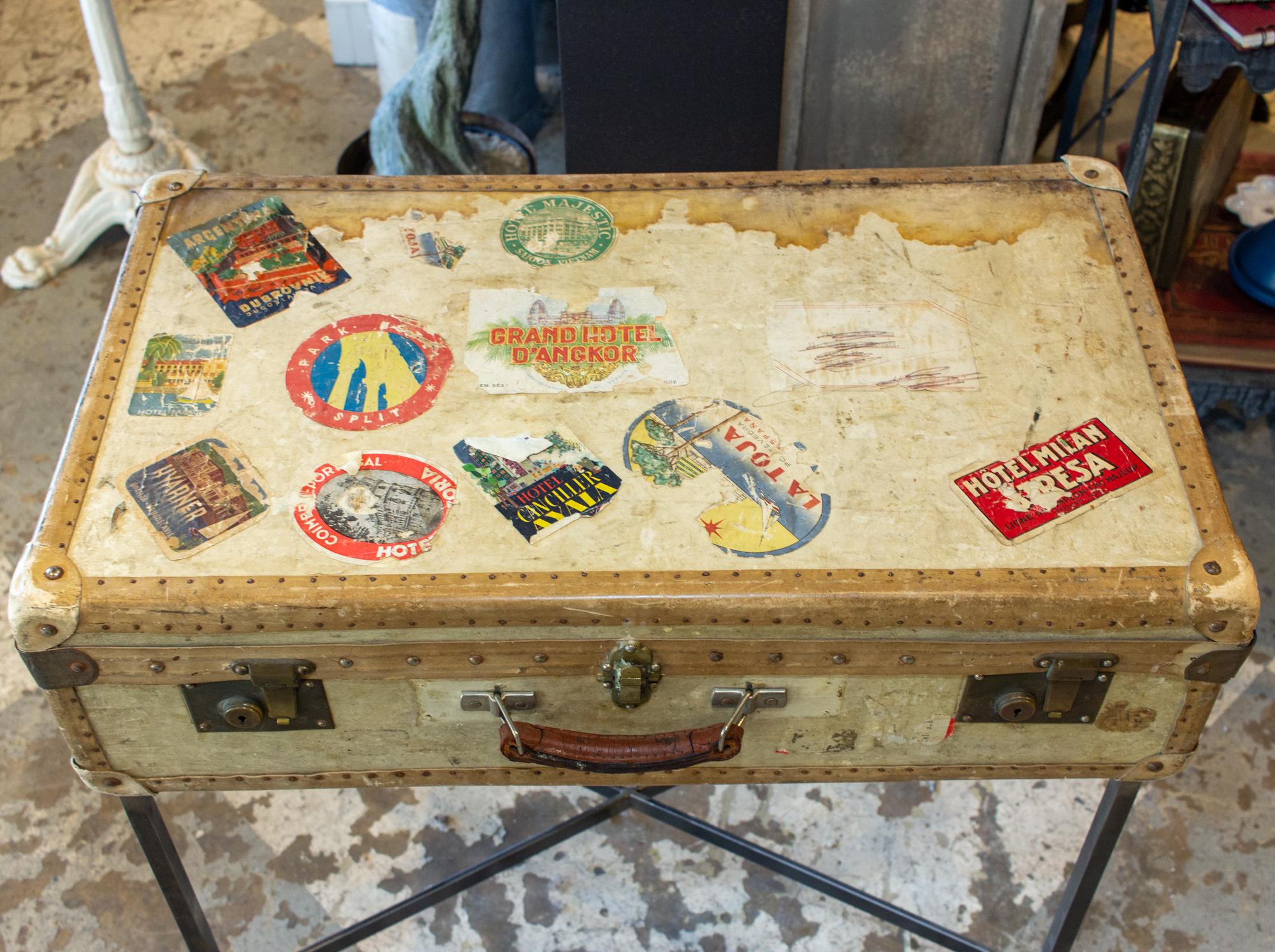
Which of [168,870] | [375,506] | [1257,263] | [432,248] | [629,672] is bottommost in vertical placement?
[168,870]

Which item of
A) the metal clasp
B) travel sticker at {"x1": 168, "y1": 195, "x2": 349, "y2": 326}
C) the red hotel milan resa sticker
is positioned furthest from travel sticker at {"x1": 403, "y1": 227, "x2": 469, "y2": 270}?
the red hotel milan resa sticker

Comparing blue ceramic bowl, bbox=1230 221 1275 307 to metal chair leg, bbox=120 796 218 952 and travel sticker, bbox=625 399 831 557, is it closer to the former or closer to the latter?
travel sticker, bbox=625 399 831 557

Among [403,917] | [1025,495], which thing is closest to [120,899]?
[403,917]

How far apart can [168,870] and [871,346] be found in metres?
1.22

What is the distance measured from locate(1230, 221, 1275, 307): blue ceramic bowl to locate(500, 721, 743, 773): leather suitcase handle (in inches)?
64.5

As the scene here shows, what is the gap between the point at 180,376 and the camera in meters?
1.67

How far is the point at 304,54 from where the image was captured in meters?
3.65

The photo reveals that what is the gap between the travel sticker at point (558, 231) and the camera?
5.98ft

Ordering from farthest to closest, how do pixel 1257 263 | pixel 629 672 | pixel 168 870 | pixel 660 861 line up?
1. pixel 1257 263
2. pixel 660 861
3. pixel 168 870
4. pixel 629 672

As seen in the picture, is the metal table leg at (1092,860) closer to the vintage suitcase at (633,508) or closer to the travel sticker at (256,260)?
the vintage suitcase at (633,508)

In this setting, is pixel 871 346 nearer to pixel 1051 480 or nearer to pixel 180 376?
pixel 1051 480

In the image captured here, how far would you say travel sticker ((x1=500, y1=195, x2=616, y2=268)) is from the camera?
1.82 m

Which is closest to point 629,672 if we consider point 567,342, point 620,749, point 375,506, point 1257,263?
point 620,749

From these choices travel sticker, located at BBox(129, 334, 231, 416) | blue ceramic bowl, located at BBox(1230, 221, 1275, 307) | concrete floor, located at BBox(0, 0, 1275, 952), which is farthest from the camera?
blue ceramic bowl, located at BBox(1230, 221, 1275, 307)
